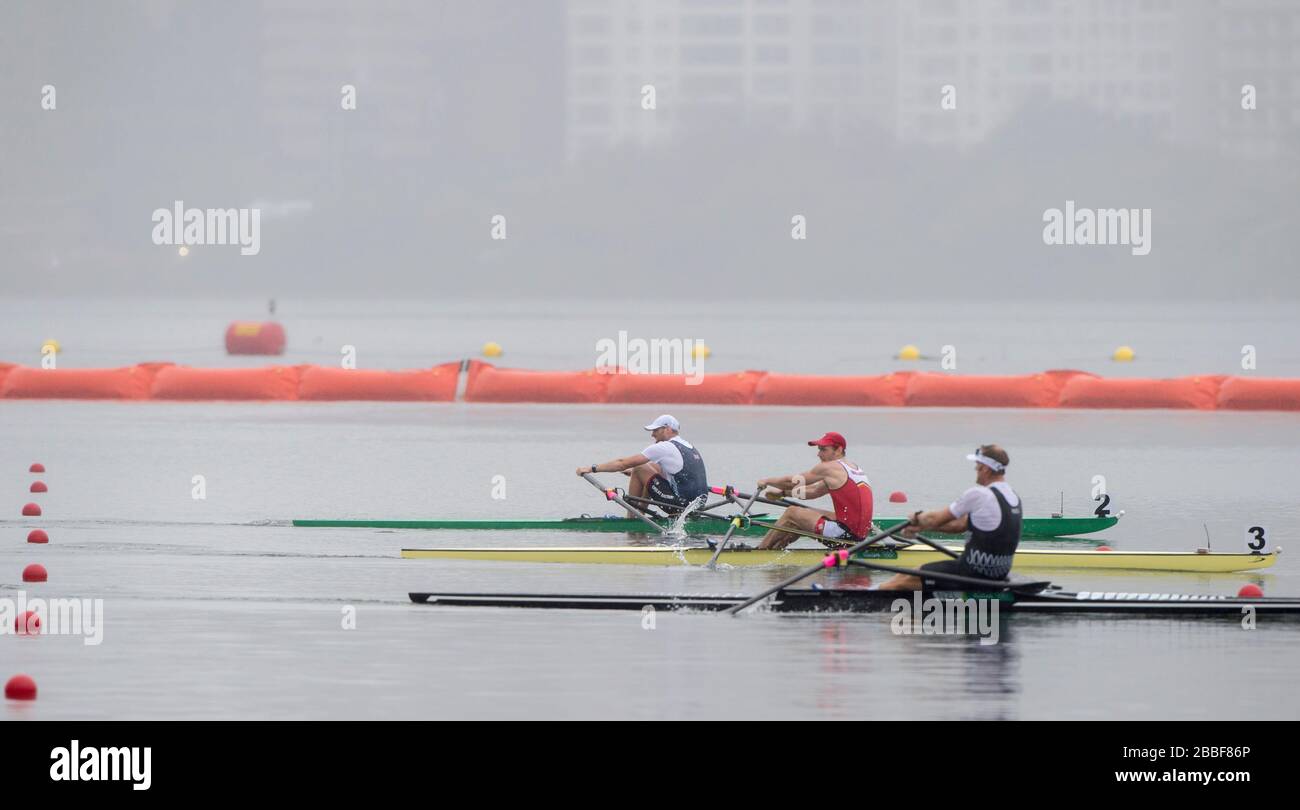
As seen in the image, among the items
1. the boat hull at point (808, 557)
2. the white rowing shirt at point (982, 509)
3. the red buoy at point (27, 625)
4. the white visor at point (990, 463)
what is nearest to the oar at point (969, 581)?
the white rowing shirt at point (982, 509)

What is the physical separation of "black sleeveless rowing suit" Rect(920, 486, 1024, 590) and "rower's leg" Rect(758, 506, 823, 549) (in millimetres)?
3460

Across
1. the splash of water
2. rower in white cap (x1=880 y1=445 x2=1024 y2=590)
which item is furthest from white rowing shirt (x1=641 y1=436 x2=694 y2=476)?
rower in white cap (x1=880 y1=445 x2=1024 y2=590)

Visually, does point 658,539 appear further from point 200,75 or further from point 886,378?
point 200,75

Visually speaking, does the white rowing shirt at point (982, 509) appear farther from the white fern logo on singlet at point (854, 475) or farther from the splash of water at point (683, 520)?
the splash of water at point (683, 520)

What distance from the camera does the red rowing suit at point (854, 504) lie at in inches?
752

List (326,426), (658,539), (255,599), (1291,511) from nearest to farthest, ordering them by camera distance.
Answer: (255,599), (658,539), (1291,511), (326,426)

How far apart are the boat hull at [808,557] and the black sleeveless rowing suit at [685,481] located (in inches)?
54.7

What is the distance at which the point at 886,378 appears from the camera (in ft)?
134

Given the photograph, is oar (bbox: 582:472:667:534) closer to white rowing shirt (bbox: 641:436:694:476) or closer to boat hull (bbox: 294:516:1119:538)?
boat hull (bbox: 294:516:1119:538)

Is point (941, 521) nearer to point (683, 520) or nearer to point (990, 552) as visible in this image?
point (990, 552)

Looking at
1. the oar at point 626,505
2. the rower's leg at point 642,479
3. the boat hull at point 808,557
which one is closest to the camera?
the boat hull at point 808,557
